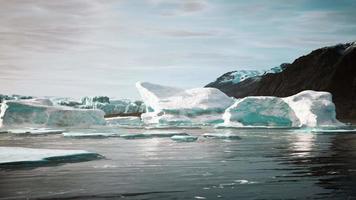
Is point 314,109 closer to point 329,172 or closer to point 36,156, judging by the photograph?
point 329,172

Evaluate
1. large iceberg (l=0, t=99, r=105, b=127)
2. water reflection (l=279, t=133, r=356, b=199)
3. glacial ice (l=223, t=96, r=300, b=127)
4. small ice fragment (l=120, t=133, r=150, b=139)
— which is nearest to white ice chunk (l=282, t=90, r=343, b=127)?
glacial ice (l=223, t=96, r=300, b=127)

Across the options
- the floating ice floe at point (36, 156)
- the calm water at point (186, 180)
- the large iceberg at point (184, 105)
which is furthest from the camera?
the large iceberg at point (184, 105)

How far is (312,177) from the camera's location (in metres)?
17.9

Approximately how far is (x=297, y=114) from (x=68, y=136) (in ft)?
127

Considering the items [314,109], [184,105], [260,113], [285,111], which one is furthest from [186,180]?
[184,105]

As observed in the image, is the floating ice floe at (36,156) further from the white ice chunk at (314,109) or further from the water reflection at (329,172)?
the white ice chunk at (314,109)

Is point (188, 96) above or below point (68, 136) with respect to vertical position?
above

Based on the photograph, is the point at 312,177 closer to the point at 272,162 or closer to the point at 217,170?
the point at 217,170

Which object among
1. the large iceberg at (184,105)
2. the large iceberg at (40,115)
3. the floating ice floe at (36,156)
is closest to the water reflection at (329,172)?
the floating ice floe at (36,156)

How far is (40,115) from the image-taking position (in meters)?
71.7

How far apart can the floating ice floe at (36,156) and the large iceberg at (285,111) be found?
51.2 metres

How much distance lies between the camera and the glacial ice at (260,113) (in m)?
73.8

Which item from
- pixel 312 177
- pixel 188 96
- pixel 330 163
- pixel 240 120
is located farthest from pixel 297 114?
pixel 312 177

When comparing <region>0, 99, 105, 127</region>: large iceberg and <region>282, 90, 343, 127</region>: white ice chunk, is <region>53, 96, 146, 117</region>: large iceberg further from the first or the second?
<region>282, 90, 343, 127</region>: white ice chunk
